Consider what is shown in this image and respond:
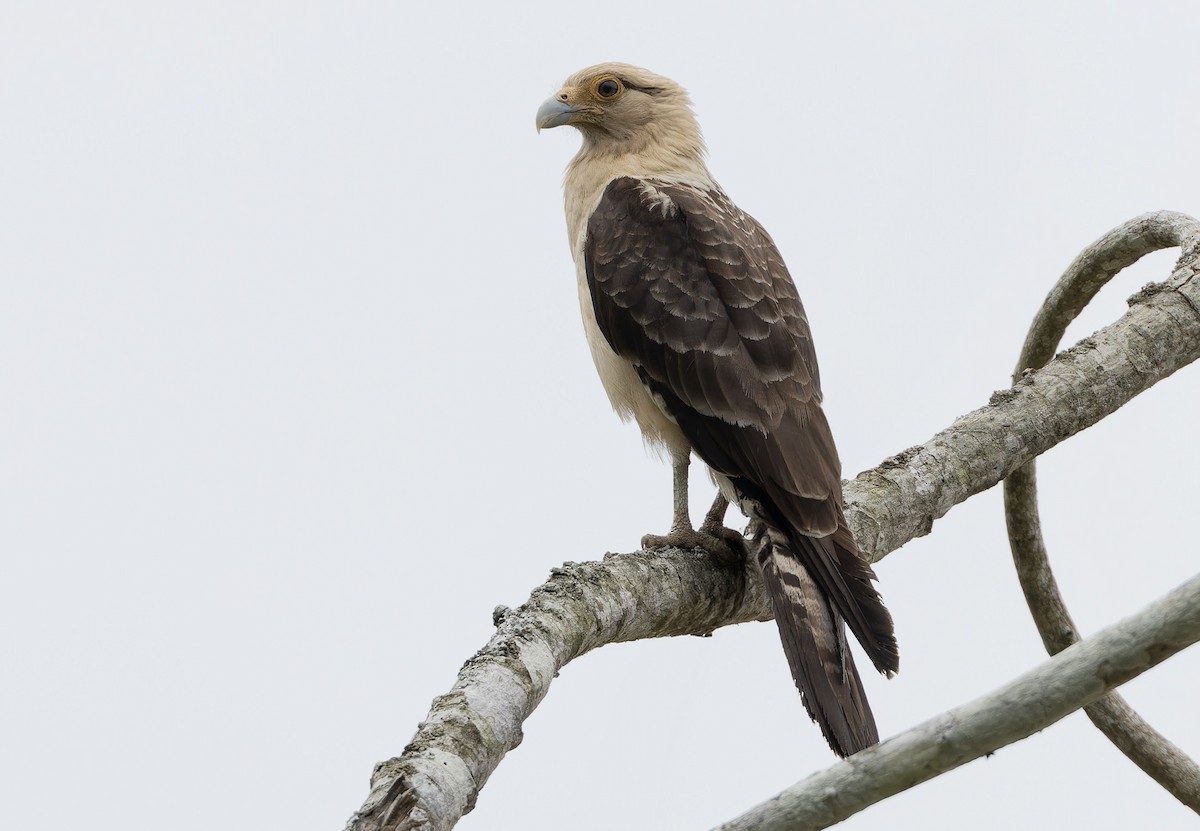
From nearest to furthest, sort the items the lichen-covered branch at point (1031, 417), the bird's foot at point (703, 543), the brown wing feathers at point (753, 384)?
the brown wing feathers at point (753, 384) < the bird's foot at point (703, 543) < the lichen-covered branch at point (1031, 417)

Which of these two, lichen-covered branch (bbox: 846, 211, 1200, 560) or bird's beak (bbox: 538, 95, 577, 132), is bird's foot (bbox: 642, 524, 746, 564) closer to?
lichen-covered branch (bbox: 846, 211, 1200, 560)

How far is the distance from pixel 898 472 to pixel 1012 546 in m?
1.40

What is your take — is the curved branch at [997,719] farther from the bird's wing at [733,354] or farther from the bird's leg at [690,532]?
the bird's leg at [690,532]

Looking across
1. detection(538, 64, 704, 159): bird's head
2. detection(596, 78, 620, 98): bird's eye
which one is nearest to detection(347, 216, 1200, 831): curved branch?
detection(538, 64, 704, 159): bird's head

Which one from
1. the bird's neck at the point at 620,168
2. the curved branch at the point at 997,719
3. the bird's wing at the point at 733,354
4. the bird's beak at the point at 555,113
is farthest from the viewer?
the bird's beak at the point at 555,113

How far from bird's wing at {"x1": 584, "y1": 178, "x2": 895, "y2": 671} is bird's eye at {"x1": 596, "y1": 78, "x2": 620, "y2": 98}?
2.39 feet

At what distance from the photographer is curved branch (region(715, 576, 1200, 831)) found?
1.99 metres

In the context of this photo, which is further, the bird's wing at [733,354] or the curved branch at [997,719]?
the bird's wing at [733,354]

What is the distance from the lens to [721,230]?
14.5ft

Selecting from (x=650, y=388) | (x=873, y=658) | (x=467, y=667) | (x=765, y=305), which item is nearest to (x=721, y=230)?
(x=765, y=305)

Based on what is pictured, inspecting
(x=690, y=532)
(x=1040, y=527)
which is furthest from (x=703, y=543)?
(x=1040, y=527)

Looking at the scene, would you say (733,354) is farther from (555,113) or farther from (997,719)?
(997,719)

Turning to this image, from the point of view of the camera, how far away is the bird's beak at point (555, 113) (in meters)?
5.18

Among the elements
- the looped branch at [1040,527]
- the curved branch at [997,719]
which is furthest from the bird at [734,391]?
the looped branch at [1040,527]
